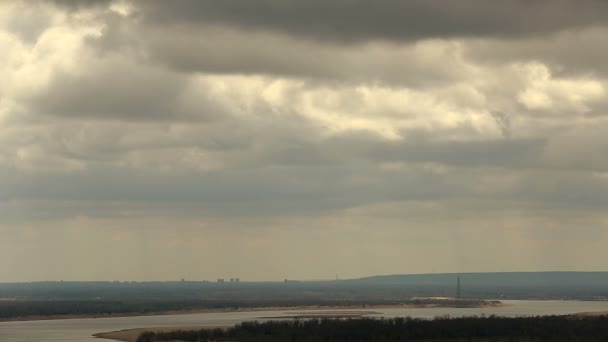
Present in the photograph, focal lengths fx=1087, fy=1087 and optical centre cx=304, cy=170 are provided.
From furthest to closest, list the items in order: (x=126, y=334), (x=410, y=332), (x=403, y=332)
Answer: (x=126, y=334), (x=410, y=332), (x=403, y=332)

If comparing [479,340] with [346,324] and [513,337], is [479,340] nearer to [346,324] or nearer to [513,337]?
[513,337]

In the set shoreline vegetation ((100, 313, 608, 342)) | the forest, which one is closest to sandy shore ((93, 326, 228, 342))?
shoreline vegetation ((100, 313, 608, 342))

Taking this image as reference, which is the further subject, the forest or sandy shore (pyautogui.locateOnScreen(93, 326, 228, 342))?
sandy shore (pyautogui.locateOnScreen(93, 326, 228, 342))

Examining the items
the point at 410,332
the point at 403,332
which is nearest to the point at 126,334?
the point at 403,332

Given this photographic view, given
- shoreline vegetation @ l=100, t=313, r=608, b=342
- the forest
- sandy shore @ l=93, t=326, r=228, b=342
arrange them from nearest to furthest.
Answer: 1. the forest
2. shoreline vegetation @ l=100, t=313, r=608, b=342
3. sandy shore @ l=93, t=326, r=228, b=342

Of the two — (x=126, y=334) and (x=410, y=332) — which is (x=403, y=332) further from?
(x=126, y=334)

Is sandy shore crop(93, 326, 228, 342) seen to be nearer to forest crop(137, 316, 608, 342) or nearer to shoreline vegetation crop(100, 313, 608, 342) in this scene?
shoreline vegetation crop(100, 313, 608, 342)

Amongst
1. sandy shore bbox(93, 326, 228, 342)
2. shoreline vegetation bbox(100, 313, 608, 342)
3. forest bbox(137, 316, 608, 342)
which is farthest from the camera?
sandy shore bbox(93, 326, 228, 342)

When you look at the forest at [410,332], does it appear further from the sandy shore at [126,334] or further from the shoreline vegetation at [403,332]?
the sandy shore at [126,334]

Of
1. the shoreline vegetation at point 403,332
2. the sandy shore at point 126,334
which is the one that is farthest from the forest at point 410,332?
the sandy shore at point 126,334
